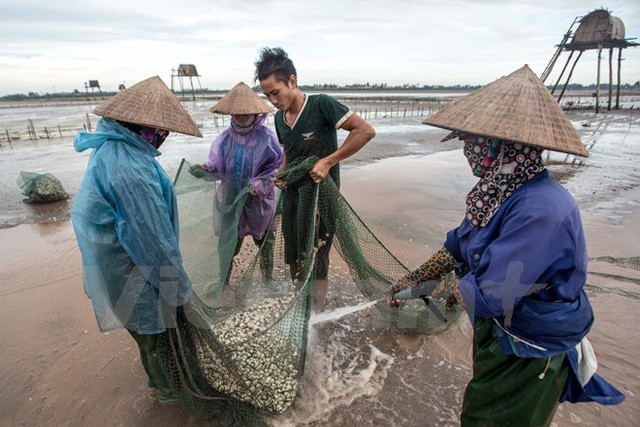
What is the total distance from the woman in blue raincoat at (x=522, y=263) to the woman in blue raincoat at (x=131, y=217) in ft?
5.01

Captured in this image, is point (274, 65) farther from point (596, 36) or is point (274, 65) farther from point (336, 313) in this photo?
point (596, 36)

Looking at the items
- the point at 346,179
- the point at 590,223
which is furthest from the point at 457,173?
the point at 590,223

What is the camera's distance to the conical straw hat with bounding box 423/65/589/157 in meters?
1.44

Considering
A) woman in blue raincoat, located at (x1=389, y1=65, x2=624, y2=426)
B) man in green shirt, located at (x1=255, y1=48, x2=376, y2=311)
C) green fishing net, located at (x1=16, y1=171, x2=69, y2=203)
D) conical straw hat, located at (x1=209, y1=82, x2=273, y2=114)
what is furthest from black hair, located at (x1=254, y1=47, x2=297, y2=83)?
green fishing net, located at (x1=16, y1=171, x2=69, y2=203)

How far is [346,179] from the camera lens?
9.41 meters

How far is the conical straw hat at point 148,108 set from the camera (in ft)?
6.20

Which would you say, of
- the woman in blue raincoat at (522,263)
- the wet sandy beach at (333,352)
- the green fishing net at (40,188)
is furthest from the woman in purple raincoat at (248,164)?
the green fishing net at (40,188)

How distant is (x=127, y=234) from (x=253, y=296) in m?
1.62

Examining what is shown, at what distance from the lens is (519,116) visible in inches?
58.8

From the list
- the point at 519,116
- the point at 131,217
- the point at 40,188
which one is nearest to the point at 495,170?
the point at 519,116

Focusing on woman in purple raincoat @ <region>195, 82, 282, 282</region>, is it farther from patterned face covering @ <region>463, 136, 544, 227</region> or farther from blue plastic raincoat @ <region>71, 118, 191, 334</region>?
patterned face covering @ <region>463, 136, 544, 227</region>

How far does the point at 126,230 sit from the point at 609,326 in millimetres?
4258

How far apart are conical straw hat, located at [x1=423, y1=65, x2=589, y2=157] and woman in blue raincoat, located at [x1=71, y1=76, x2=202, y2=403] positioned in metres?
1.54

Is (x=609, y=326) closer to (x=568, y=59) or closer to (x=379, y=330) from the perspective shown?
(x=379, y=330)
